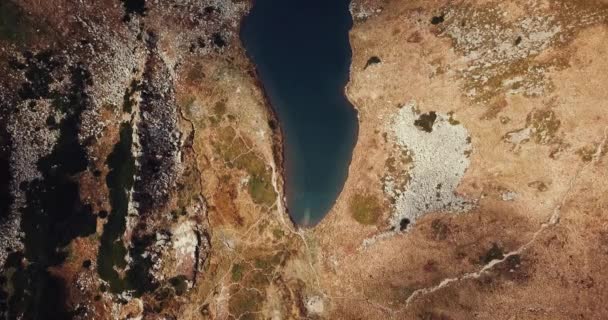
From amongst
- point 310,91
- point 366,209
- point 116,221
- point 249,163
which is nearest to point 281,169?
point 249,163

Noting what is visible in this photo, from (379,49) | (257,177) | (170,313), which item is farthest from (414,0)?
(170,313)

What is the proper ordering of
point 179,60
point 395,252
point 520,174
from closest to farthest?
point 520,174
point 395,252
point 179,60

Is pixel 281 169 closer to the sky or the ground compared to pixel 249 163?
closer to the ground

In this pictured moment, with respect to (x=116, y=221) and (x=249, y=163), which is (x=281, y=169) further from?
(x=116, y=221)

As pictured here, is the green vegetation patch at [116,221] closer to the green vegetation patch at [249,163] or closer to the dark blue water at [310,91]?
the green vegetation patch at [249,163]

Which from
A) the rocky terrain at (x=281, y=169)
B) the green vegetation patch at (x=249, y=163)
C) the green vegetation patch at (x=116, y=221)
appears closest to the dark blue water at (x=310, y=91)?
the rocky terrain at (x=281, y=169)

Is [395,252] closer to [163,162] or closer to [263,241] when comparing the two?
[263,241]
